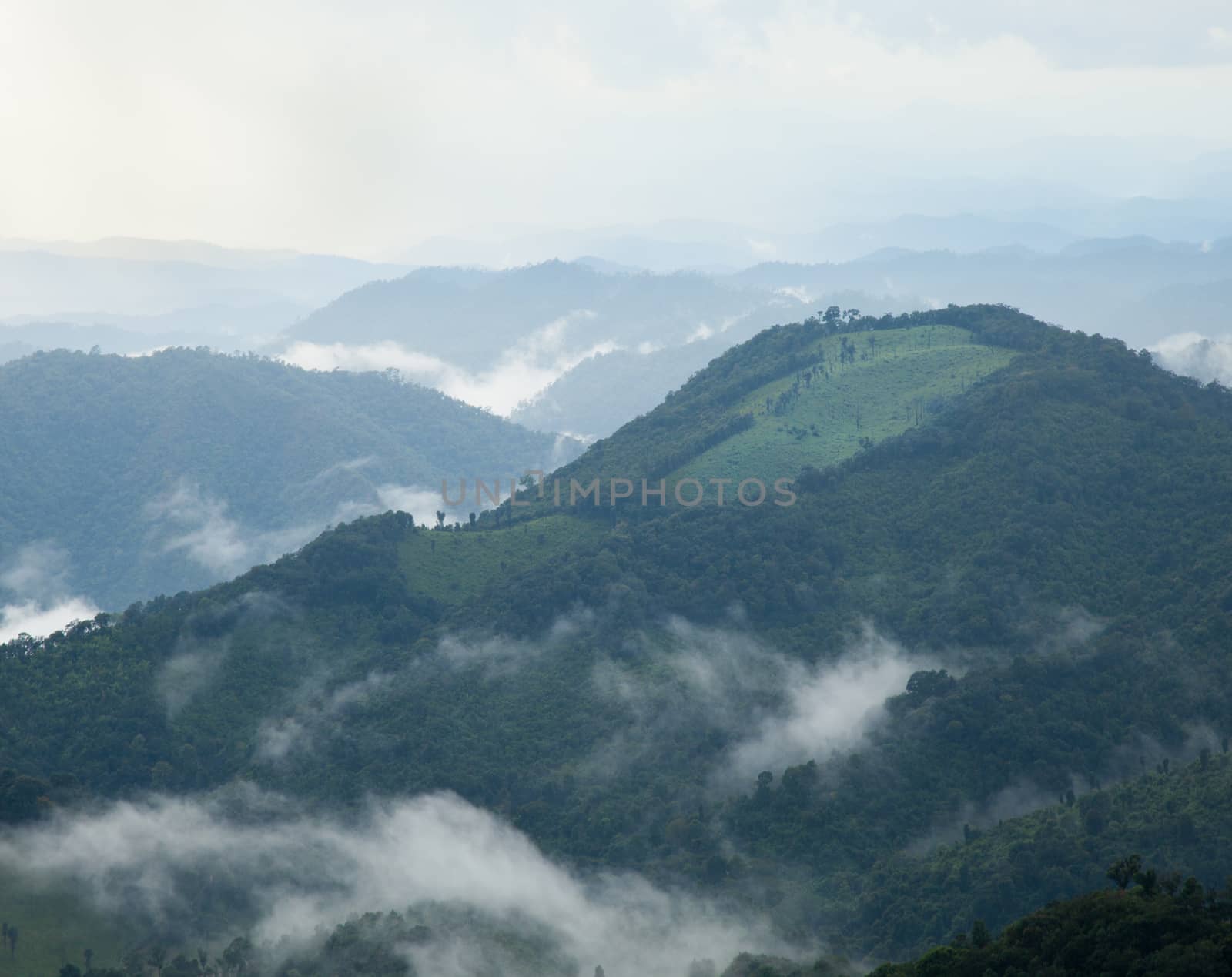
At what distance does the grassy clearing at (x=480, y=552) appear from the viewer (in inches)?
3418

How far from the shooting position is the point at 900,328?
11788cm

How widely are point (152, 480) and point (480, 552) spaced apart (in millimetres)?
108205

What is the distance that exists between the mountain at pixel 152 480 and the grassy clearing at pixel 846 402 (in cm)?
8616

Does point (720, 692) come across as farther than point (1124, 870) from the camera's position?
Yes

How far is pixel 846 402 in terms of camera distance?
104 m

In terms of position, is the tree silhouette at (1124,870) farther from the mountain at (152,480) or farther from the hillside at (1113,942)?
the mountain at (152,480)

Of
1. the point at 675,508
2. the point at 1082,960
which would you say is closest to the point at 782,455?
the point at 675,508

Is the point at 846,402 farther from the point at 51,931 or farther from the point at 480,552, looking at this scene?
the point at 51,931

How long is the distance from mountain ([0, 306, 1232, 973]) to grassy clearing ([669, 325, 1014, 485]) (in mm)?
608

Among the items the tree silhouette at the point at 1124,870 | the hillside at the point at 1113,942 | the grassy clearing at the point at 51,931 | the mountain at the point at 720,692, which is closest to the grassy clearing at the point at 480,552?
the mountain at the point at 720,692

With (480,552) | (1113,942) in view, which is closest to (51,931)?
(480,552)

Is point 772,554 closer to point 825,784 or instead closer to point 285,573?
point 825,784

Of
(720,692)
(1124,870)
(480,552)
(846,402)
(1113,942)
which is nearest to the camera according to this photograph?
(1113,942)

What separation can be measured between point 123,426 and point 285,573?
116m
